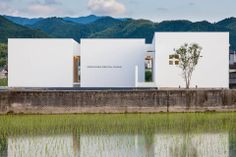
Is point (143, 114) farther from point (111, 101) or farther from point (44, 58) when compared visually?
point (44, 58)

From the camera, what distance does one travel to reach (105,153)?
16359 millimetres

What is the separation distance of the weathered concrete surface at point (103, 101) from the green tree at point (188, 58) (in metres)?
10.1

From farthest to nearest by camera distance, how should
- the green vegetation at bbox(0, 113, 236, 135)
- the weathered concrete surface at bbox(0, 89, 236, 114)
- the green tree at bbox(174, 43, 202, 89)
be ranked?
1. the green tree at bbox(174, 43, 202, 89)
2. the weathered concrete surface at bbox(0, 89, 236, 114)
3. the green vegetation at bbox(0, 113, 236, 135)

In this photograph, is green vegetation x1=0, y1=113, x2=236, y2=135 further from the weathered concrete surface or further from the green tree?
the green tree

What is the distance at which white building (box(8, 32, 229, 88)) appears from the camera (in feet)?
136

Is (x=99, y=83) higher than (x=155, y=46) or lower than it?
lower

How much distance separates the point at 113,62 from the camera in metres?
44.6

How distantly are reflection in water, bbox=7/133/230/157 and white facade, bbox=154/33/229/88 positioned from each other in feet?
67.7

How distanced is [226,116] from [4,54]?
68.7 meters

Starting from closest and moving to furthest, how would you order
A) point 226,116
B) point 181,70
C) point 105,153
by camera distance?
point 105,153, point 226,116, point 181,70

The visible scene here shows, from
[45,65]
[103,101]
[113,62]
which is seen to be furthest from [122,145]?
[113,62]

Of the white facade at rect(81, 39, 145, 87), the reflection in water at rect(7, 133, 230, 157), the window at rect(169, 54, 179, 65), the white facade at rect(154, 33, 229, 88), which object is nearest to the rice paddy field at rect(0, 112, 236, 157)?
the reflection in water at rect(7, 133, 230, 157)

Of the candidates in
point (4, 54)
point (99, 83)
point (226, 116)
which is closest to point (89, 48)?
point (99, 83)

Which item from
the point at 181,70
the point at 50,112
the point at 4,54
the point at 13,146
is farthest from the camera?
the point at 4,54
